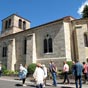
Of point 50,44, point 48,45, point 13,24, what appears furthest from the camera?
point 13,24

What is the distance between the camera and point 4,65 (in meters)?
30.4

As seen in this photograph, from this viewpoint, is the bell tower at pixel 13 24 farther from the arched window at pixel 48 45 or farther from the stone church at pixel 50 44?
the arched window at pixel 48 45

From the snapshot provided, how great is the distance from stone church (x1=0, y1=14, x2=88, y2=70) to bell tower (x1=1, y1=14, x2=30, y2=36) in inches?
170

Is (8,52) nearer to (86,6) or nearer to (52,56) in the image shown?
(52,56)

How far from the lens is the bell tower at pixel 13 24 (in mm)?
34969

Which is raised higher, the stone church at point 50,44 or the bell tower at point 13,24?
the bell tower at point 13,24

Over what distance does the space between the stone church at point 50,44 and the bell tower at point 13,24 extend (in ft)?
14.2

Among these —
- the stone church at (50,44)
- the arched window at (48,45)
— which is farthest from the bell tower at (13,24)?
the arched window at (48,45)

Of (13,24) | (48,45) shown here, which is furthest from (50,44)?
(13,24)

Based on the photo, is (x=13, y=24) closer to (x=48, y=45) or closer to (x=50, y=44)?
(x=48, y=45)

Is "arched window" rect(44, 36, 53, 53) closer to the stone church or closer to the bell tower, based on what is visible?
the stone church

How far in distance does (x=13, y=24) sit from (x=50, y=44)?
1341cm

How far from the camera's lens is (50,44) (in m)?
24.6

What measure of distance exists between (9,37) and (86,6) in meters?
16.8
